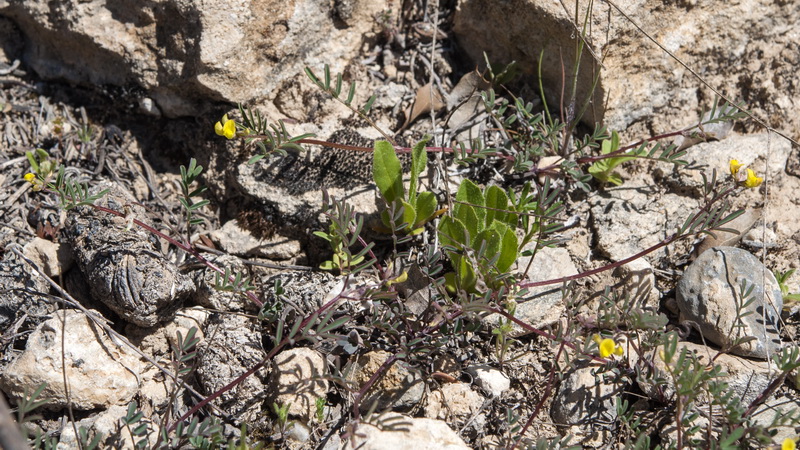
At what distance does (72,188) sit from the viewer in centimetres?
302

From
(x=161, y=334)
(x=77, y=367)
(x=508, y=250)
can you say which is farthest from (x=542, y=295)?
(x=77, y=367)

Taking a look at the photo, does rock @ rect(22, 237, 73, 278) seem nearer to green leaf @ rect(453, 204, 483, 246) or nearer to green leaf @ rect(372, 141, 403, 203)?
green leaf @ rect(372, 141, 403, 203)

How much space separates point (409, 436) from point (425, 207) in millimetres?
1173

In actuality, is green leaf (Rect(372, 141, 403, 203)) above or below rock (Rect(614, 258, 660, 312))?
above

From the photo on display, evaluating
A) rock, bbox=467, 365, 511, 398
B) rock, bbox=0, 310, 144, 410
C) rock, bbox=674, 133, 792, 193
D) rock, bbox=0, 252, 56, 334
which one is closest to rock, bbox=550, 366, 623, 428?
rock, bbox=467, 365, 511, 398

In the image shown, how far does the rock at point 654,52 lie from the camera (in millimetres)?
3688

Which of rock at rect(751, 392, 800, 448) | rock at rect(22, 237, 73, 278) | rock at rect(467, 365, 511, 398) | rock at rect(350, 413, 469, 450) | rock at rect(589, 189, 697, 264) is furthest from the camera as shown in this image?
rock at rect(589, 189, 697, 264)

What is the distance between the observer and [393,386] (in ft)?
10.0

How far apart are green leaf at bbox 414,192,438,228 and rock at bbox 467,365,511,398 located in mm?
810

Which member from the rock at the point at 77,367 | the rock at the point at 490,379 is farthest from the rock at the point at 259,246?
the rock at the point at 490,379

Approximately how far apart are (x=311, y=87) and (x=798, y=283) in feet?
9.69

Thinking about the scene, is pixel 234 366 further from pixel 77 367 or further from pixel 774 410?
pixel 774 410

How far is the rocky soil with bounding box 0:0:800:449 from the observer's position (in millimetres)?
3053

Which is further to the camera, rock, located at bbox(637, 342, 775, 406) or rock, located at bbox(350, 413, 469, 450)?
rock, located at bbox(637, 342, 775, 406)
